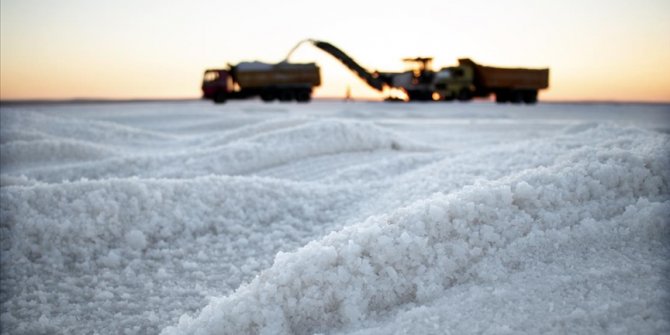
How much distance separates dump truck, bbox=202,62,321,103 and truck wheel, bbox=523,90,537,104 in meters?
6.70

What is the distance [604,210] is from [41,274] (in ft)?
5.87

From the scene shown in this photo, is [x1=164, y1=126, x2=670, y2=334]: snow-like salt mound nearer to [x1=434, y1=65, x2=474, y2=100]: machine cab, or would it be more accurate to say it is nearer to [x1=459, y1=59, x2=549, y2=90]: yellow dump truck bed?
[x1=434, y1=65, x2=474, y2=100]: machine cab

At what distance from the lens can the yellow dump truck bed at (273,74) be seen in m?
15.2

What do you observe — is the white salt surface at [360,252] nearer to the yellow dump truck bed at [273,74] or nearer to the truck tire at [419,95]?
the truck tire at [419,95]

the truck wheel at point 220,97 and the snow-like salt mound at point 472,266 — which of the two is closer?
the snow-like salt mound at point 472,266

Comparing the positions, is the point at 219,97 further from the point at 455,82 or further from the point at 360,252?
the point at 360,252

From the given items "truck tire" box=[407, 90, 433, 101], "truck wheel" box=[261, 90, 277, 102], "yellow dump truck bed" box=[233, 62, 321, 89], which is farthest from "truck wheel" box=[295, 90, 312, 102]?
"truck tire" box=[407, 90, 433, 101]

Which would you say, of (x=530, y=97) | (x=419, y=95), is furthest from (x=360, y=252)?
(x=530, y=97)

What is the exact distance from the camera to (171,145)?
547 centimetres

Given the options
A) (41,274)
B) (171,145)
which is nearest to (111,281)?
(41,274)

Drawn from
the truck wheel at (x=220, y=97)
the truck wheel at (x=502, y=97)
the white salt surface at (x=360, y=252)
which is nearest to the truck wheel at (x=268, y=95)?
the truck wheel at (x=220, y=97)

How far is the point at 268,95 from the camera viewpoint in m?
15.8

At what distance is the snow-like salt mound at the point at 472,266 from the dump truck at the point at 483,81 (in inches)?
534

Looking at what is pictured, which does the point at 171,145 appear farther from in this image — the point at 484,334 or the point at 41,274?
the point at 484,334
